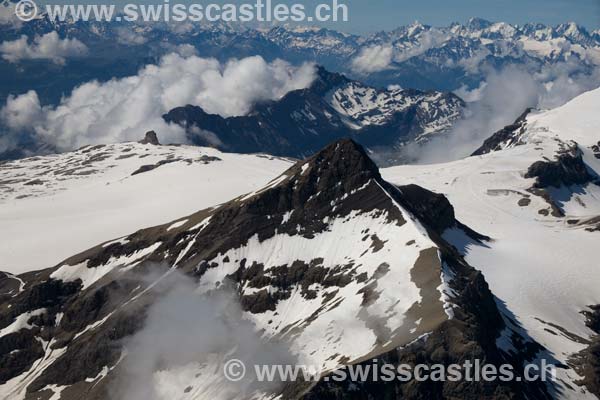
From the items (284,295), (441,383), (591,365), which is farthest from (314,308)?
(591,365)

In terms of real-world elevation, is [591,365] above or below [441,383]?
below

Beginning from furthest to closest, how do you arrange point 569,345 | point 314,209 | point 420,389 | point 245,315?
1. point 314,209
2. point 245,315
3. point 569,345
4. point 420,389

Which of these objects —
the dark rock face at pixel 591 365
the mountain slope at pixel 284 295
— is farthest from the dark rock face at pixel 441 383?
the dark rock face at pixel 591 365

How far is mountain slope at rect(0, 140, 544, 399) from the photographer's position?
125062 millimetres

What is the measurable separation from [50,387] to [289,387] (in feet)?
279

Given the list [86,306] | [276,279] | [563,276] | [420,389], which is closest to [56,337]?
[86,306]

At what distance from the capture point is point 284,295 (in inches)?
6471

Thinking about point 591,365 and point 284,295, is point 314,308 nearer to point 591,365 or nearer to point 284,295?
point 284,295

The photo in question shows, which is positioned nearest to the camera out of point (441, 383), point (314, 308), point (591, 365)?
point (441, 383)

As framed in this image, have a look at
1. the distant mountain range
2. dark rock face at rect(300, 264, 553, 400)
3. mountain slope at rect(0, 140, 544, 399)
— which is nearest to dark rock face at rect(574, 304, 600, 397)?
the distant mountain range

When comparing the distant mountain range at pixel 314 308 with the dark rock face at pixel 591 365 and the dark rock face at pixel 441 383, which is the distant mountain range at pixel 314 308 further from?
the dark rock face at pixel 591 365

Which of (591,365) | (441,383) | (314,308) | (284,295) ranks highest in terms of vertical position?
(441,383)

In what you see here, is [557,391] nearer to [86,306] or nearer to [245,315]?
[245,315]

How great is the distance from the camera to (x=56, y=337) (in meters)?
187
